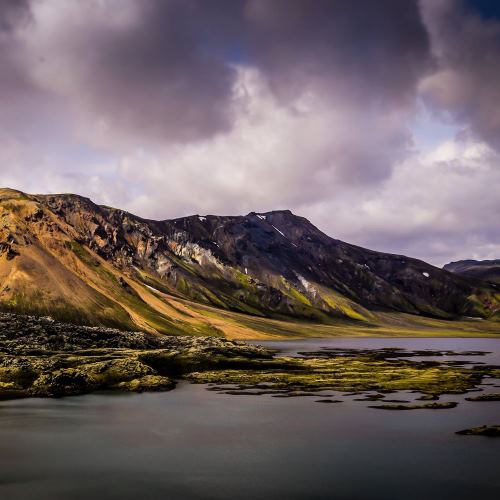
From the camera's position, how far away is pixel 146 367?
92.1 metres

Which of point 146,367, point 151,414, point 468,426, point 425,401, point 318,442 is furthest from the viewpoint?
point 146,367

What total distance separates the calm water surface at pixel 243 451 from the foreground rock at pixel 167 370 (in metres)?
10.4

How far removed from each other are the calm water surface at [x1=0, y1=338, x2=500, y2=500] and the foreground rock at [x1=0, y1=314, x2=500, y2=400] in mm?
10401

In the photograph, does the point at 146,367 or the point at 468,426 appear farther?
the point at 146,367

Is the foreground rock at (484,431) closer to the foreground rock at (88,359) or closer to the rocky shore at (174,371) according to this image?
the rocky shore at (174,371)

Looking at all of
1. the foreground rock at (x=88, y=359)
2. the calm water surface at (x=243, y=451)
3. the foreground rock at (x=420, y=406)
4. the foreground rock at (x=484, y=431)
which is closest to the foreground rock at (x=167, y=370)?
the foreground rock at (x=88, y=359)

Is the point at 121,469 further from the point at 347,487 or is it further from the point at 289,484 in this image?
the point at 347,487

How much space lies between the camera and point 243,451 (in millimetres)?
46125

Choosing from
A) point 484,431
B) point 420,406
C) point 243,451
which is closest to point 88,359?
point 243,451

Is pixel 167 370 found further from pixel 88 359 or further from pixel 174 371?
pixel 88 359

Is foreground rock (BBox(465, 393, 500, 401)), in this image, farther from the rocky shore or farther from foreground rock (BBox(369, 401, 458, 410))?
foreground rock (BBox(369, 401, 458, 410))

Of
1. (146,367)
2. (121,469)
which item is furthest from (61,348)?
(121,469)

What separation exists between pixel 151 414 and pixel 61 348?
5693 centimetres

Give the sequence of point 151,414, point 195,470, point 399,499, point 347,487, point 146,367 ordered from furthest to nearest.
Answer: point 146,367, point 151,414, point 195,470, point 347,487, point 399,499
